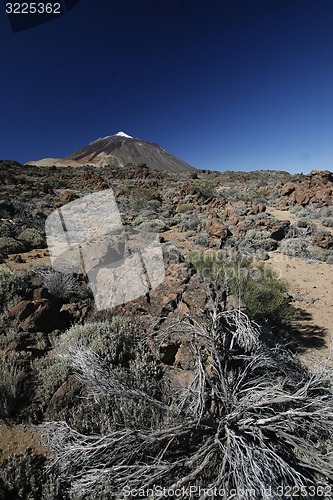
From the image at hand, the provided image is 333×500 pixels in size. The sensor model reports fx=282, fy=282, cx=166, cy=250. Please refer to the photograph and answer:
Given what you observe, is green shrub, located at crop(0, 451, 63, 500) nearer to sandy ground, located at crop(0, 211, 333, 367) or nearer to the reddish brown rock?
sandy ground, located at crop(0, 211, 333, 367)

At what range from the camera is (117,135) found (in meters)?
108

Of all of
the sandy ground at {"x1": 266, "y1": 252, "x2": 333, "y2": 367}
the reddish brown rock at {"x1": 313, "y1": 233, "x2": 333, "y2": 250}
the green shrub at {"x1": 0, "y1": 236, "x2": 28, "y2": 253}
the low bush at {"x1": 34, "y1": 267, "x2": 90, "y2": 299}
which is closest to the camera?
the low bush at {"x1": 34, "y1": 267, "x2": 90, "y2": 299}

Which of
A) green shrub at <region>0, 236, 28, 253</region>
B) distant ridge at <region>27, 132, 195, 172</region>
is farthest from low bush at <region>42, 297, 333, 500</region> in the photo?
distant ridge at <region>27, 132, 195, 172</region>

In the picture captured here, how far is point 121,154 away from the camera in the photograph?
83875mm

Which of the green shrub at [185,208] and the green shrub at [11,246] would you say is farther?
the green shrub at [185,208]

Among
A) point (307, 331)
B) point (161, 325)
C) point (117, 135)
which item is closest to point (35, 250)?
point (161, 325)

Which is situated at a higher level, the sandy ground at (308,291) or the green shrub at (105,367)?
the green shrub at (105,367)

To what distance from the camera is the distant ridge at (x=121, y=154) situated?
255ft

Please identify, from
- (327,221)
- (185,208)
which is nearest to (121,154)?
(185,208)

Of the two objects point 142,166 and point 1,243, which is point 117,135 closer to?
point 142,166

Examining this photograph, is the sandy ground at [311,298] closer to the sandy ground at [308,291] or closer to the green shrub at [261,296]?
the sandy ground at [308,291]

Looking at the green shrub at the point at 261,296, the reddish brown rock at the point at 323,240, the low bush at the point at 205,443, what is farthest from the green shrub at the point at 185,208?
the low bush at the point at 205,443

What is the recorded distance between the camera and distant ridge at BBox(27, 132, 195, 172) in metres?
77.6

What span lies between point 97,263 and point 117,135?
4437 inches
